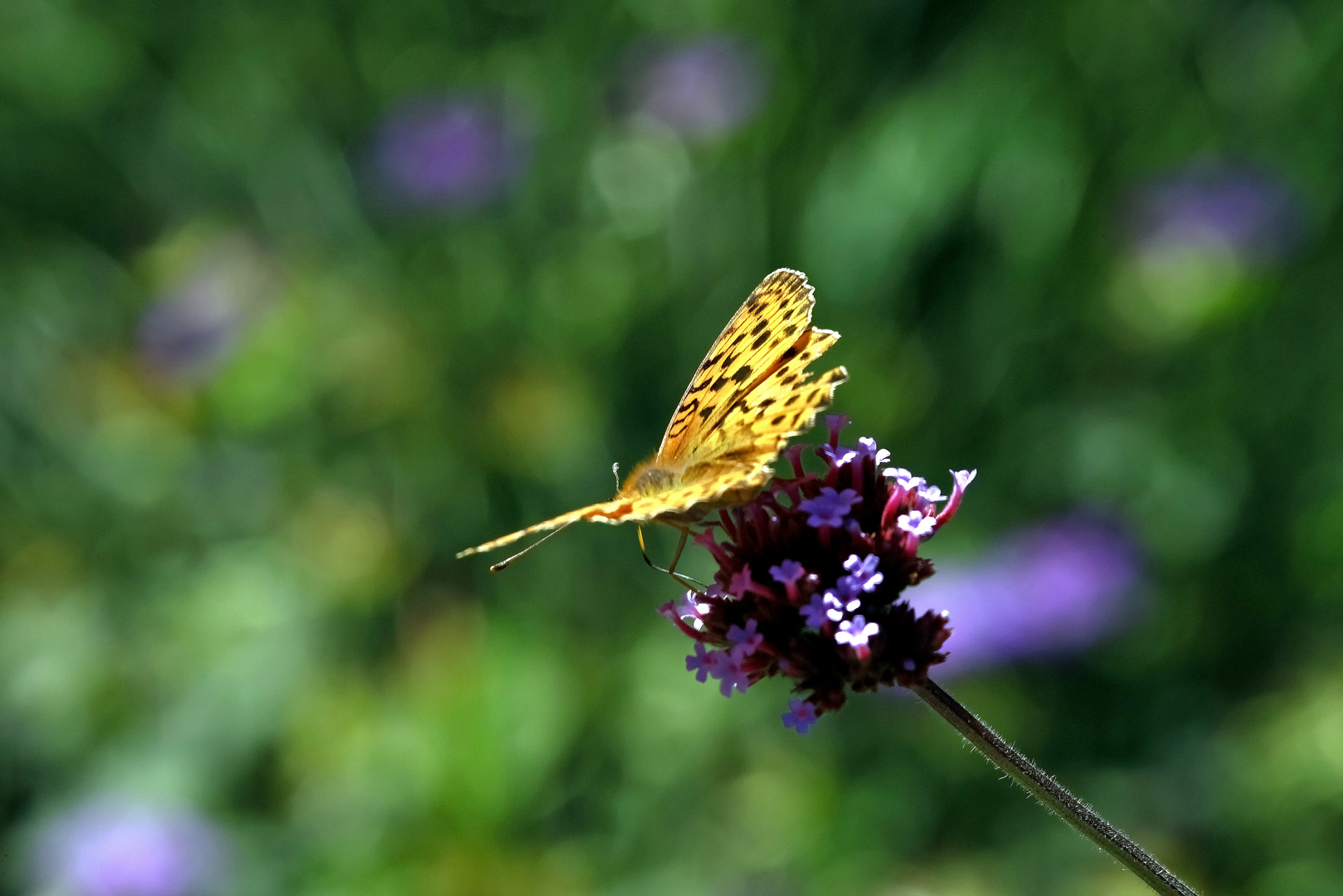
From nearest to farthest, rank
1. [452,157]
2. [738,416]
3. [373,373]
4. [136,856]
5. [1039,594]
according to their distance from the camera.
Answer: [738,416] → [136,856] → [1039,594] → [373,373] → [452,157]

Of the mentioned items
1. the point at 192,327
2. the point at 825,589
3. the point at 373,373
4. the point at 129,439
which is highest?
the point at 192,327

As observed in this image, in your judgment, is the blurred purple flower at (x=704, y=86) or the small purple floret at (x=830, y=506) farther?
the blurred purple flower at (x=704, y=86)

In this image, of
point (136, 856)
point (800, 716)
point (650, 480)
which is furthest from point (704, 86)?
point (800, 716)

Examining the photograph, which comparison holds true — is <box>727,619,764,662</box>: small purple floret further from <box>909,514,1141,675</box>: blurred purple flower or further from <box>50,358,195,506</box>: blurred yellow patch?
<box>50,358,195,506</box>: blurred yellow patch

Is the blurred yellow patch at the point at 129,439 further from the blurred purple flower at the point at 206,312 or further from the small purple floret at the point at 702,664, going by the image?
the small purple floret at the point at 702,664

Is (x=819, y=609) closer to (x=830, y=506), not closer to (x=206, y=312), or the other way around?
(x=830, y=506)

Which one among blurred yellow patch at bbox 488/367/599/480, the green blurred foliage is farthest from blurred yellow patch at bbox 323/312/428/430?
blurred yellow patch at bbox 488/367/599/480

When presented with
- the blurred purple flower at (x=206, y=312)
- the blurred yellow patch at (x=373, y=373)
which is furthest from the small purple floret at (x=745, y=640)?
the blurred purple flower at (x=206, y=312)

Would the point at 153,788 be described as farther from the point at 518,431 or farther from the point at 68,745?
the point at 518,431
